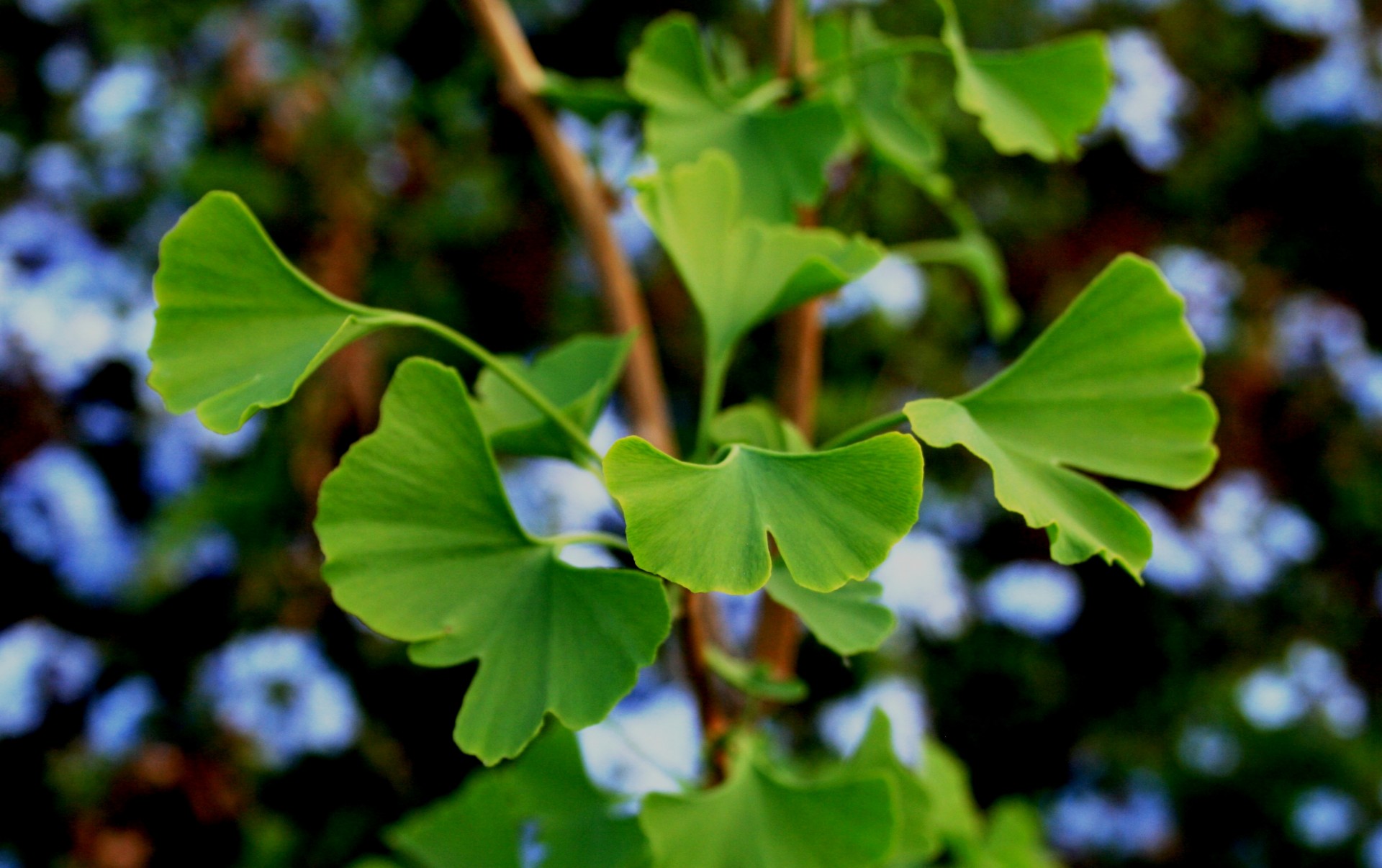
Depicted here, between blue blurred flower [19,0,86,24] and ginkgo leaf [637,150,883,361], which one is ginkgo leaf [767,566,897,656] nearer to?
ginkgo leaf [637,150,883,361]

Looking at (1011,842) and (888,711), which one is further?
(888,711)

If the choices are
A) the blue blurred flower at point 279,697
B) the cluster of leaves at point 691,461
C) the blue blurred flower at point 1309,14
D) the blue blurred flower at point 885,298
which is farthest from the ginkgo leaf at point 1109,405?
the blue blurred flower at point 1309,14

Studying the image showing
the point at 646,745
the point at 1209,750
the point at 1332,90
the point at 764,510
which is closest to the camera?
the point at 764,510

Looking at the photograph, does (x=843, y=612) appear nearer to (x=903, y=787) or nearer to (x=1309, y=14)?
(x=903, y=787)

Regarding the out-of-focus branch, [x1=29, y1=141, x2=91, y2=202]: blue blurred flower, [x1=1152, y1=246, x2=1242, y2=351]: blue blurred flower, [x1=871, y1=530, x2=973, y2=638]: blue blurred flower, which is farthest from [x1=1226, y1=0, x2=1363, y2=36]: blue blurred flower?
[x1=29, y1=141, x2=91, y2=202]: blue blurred flower

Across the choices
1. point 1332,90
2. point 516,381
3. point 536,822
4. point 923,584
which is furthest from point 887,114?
point 1332,90

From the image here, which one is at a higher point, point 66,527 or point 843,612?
point 843,612

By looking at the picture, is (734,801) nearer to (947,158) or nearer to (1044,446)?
(1044,446)

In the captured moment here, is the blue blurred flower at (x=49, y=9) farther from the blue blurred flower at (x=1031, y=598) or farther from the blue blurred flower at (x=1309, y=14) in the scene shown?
the blue blurred flower at (x=1309, y=14)
